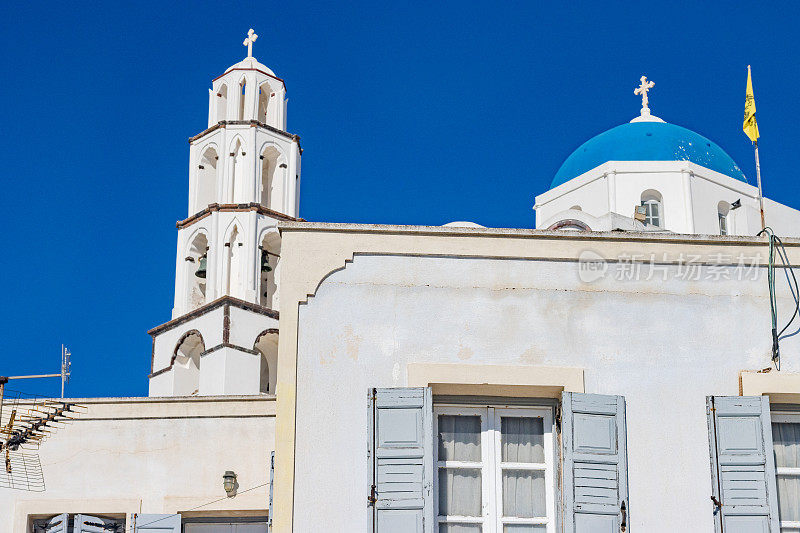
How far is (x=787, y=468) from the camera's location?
11914 mm

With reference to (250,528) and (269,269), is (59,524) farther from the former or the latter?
(269,269)

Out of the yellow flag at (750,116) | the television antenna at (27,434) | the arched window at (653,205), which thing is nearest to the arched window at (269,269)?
the arched window at (653,205)

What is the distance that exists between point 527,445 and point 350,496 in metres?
1.64

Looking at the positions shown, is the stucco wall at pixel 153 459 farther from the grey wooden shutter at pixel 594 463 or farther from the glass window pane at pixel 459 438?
the grey wooden shutter at pixel 594 463

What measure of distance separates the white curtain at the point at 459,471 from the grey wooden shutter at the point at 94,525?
6.09 meters

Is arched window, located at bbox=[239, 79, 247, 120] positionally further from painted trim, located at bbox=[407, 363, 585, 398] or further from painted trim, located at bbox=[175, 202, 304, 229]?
painted trim, located at bbox=[407, 363, 585, 398]

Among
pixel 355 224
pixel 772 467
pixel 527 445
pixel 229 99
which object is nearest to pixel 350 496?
pixel 527 445

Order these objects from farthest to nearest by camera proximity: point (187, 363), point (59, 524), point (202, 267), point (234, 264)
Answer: point (202, 267)
point (187, 363)
point (234, 264)
point (59, 524)

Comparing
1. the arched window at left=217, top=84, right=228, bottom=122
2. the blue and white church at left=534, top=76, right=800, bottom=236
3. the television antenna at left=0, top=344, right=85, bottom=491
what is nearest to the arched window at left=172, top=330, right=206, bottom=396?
the arched window at left=217, top=84, right=228, bottom=122

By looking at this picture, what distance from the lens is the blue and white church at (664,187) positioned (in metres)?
37.9

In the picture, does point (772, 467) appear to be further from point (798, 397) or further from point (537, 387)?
point (537, 387)

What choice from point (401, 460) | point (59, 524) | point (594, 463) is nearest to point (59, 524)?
point (59, 524)

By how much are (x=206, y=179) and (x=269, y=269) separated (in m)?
3.70

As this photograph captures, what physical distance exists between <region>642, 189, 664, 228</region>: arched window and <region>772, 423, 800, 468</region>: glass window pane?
86.6 ft
